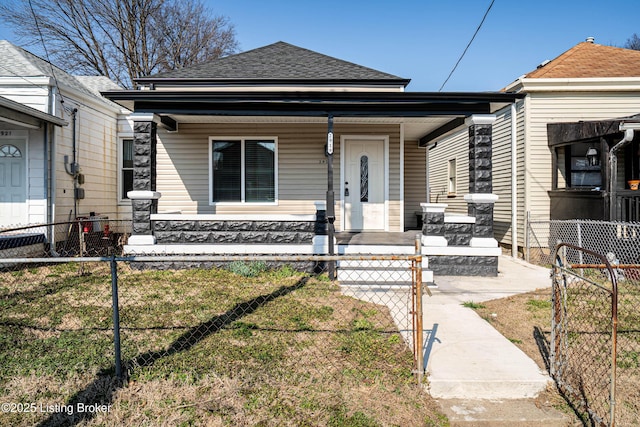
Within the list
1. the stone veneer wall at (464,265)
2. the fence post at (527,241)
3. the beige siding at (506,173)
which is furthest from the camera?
the beige siding at (506,173)

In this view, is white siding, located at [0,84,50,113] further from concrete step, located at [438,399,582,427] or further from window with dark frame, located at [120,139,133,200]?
concrete step, located at [438,399,582,427]

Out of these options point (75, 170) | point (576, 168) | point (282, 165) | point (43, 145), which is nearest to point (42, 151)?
point (43, 145)

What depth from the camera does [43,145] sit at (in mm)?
8953

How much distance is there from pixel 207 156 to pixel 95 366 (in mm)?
6759

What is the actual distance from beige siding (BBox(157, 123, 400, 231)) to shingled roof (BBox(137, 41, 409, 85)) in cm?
113

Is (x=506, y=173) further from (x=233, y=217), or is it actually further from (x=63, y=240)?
(x=63, y=240)

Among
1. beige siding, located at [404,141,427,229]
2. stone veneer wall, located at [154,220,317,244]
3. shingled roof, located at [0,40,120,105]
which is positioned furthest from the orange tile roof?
shingled roof, located at [0,40,120,105]

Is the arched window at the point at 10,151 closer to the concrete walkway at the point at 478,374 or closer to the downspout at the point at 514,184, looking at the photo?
the concrete walkway at the point at 478,374

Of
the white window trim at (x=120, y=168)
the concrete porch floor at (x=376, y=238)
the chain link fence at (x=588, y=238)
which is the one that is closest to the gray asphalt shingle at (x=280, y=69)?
the white window trim at (x=120, y=168)

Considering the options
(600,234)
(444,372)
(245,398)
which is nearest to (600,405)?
(444,372)

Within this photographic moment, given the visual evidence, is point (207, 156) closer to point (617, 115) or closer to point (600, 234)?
point (600, 234)

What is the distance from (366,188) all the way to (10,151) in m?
8.18

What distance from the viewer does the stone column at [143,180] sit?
768cm

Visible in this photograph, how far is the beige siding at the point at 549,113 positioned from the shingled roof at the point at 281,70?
11.1ft
